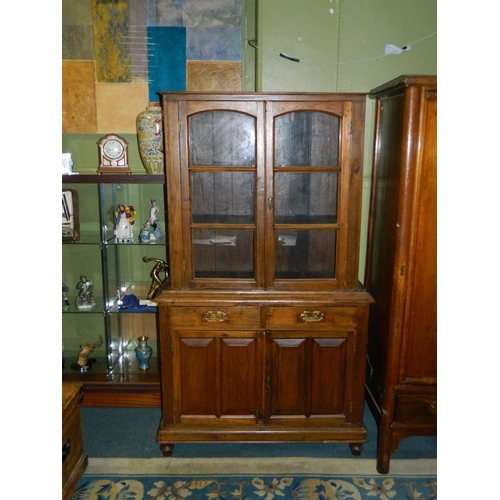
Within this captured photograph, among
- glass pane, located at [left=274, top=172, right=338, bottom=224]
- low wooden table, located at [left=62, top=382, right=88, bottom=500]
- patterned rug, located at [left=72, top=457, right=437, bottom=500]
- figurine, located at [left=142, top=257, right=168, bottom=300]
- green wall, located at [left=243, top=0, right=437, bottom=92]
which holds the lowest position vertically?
patterned rug, located at [left=72, top=457, right=437, bottom=500]

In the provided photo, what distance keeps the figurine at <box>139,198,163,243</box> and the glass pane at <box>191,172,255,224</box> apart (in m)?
0.56

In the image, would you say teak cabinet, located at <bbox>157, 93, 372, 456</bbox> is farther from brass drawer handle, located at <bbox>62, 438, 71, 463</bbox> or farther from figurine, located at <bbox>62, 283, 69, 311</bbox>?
figurine, located at <bbox>62, 283, 69, 311</bbox>

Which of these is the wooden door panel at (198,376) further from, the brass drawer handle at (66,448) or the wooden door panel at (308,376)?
the brass drawer handle at (66,448)

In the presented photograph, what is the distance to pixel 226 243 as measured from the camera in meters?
2.19

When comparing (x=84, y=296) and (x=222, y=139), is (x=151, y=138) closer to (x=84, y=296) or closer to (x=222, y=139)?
(x=222, y=139)

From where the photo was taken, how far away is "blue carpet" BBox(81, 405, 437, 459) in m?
2.26

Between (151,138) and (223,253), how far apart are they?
0.75 meters

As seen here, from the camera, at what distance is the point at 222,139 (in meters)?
2.07

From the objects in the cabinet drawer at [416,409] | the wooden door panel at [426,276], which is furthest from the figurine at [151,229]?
the cabinet drawer at [416,409]

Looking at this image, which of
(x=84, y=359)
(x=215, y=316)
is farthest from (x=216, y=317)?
(x=84, y=359)

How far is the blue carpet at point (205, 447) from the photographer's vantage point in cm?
226

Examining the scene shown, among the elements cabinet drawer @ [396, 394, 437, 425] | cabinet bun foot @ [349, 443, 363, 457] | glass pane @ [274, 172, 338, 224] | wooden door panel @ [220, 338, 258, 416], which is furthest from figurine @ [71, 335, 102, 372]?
cabinet drawer @ [396, 394, 437, 425]

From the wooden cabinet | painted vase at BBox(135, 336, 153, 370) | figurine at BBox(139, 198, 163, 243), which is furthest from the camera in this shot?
painted vase at BBox(135, 336, 153, 370)

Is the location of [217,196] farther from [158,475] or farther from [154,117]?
[158,475]
